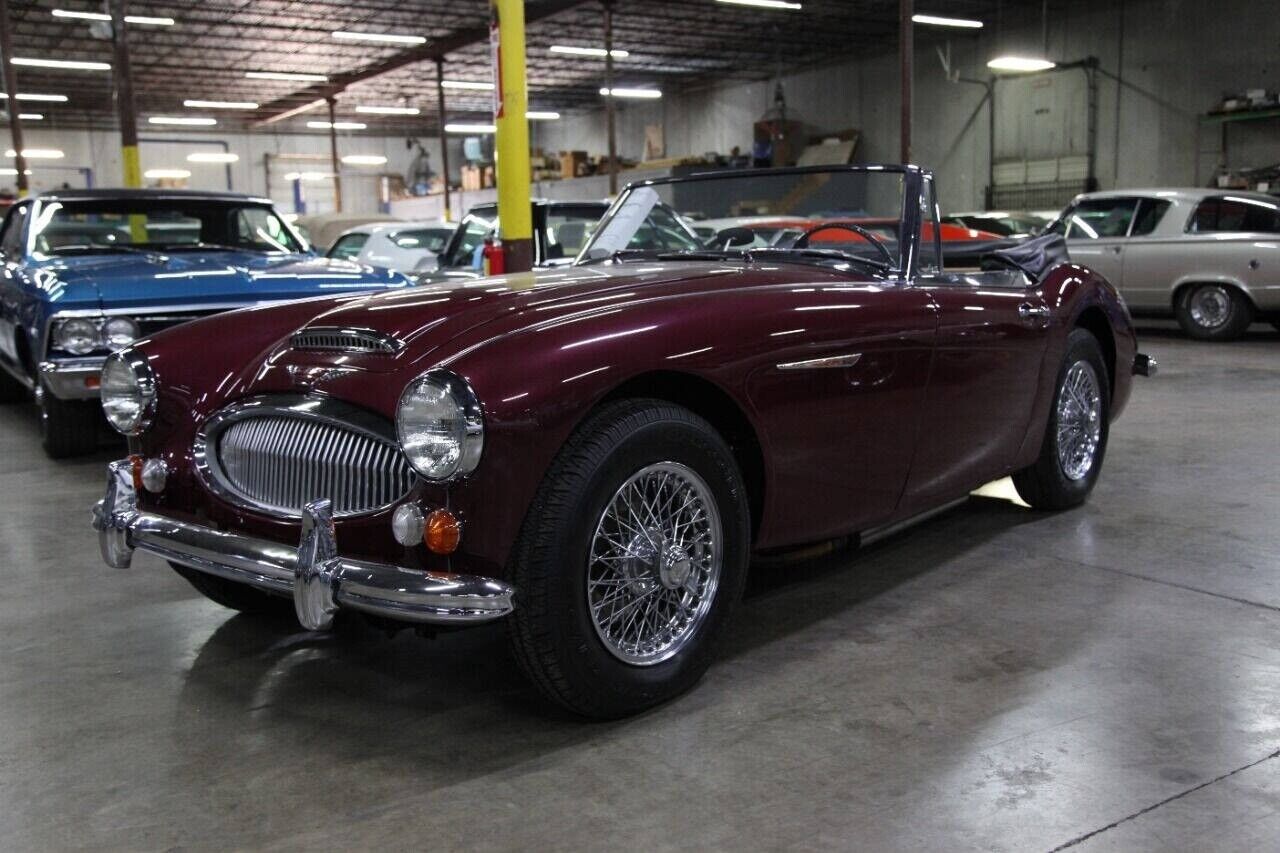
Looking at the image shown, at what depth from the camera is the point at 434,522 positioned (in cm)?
224

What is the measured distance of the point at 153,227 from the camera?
650 centimetres

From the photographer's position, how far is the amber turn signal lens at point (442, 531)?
88.1 inches

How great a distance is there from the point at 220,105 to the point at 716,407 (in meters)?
31.6

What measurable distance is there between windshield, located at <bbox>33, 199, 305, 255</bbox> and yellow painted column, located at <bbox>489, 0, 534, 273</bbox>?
1.69 m

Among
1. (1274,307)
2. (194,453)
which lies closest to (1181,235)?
(1274,307)

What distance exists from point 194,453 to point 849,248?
2141mm

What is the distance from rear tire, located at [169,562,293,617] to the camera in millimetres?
3238

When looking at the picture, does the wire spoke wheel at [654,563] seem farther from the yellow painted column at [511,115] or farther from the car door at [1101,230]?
the car door at [1101,230]

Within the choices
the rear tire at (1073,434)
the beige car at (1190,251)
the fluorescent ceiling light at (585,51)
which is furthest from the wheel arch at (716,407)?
the fluorescent ceiling light at (585,51)

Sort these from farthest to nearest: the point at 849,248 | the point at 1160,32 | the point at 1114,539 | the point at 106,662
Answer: the point at 1160,32 < the point at 1114,539 < the point at 849,248 < the point at 106,662

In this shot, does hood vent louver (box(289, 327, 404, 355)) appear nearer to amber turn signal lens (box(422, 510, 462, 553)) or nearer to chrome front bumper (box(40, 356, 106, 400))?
amber turn signal lens (box(422, 510, 462, 553))

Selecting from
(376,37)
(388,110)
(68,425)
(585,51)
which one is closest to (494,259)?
(68,425)

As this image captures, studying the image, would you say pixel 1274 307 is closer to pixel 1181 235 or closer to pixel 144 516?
pixel 1181 235

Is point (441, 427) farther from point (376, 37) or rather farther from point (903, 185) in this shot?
point (376, 37)
